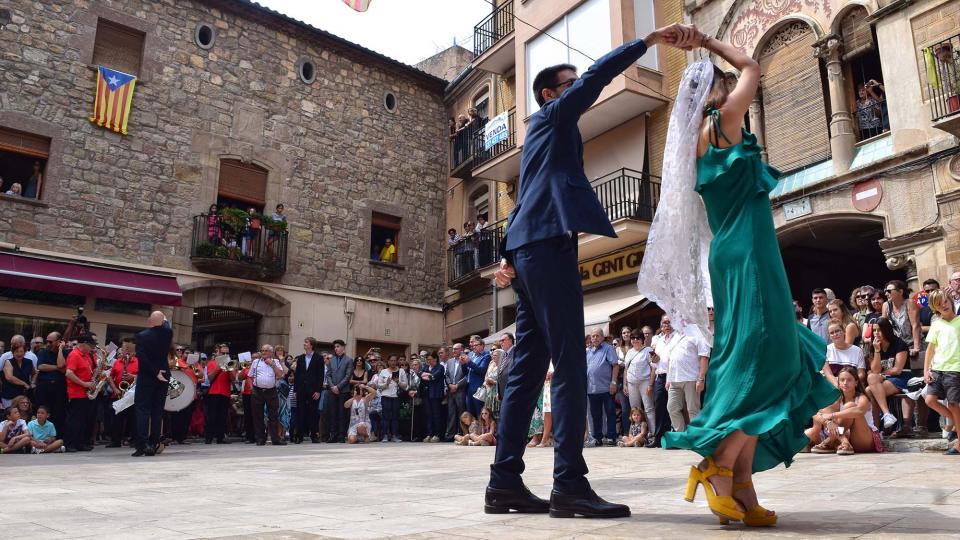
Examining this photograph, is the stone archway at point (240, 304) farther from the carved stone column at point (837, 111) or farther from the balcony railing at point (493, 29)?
the carved stone column at point (837, 111)

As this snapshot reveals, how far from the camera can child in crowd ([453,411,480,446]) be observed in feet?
39.4

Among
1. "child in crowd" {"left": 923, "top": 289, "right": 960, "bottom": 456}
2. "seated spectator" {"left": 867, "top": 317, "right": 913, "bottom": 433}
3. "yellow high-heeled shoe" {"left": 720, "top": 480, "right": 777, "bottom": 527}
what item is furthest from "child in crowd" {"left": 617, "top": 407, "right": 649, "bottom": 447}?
"yellow high-heeled shoe" {"left": 720, "top": 480, "right": 777, "bottom": 527}

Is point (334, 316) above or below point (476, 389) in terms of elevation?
above

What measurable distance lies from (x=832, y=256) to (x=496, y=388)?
8.35m

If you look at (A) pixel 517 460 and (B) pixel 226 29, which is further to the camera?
(B) pixel 226 29

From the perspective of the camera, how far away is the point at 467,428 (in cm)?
1352

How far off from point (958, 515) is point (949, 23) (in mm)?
10886

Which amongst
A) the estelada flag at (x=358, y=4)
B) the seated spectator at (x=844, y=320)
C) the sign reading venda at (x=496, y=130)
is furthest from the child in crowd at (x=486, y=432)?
the sign reading venda at (x=496, y=130)

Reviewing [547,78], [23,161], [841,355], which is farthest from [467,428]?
[23,161]

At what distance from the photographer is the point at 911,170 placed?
11203 mm

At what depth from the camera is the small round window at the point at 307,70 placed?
20469 mm

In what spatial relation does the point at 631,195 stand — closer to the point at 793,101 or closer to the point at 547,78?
the point at 793,101

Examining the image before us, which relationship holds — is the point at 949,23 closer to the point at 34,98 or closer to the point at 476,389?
the point at 476,389

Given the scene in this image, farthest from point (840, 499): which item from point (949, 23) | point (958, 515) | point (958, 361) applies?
point (949, 23)
